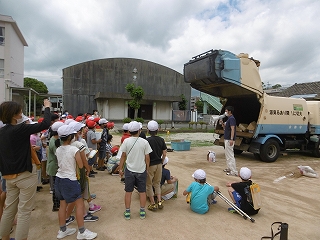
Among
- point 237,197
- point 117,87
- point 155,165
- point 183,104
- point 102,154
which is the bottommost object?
point 237,197

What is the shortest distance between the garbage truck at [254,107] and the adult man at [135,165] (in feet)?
12.7

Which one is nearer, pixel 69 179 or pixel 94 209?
pixel 69 179

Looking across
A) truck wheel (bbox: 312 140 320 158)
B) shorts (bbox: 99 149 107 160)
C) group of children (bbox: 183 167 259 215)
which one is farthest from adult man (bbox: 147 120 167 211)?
truck wheel (bbox: 312 140 320 158)

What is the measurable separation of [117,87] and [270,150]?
20.3m

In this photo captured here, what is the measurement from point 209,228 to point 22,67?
2482 centimetres

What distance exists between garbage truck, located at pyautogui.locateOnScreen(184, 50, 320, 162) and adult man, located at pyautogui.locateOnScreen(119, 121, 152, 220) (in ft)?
12.7

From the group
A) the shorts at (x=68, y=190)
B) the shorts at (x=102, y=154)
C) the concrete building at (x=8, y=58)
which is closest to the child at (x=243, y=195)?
the shorts at (x=68, y=190)

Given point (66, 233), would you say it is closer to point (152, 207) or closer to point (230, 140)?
point (152, 207)

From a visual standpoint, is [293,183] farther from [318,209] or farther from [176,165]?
[176,165]

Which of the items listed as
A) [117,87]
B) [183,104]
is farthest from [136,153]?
[183,104]

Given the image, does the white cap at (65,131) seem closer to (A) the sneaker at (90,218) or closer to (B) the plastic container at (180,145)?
(A) the sneaker at (90,218)

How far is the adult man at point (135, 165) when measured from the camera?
3285 millimetres

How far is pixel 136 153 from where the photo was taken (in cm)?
331

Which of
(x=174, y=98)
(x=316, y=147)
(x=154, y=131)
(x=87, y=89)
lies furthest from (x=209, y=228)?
(x=87, y=89)
